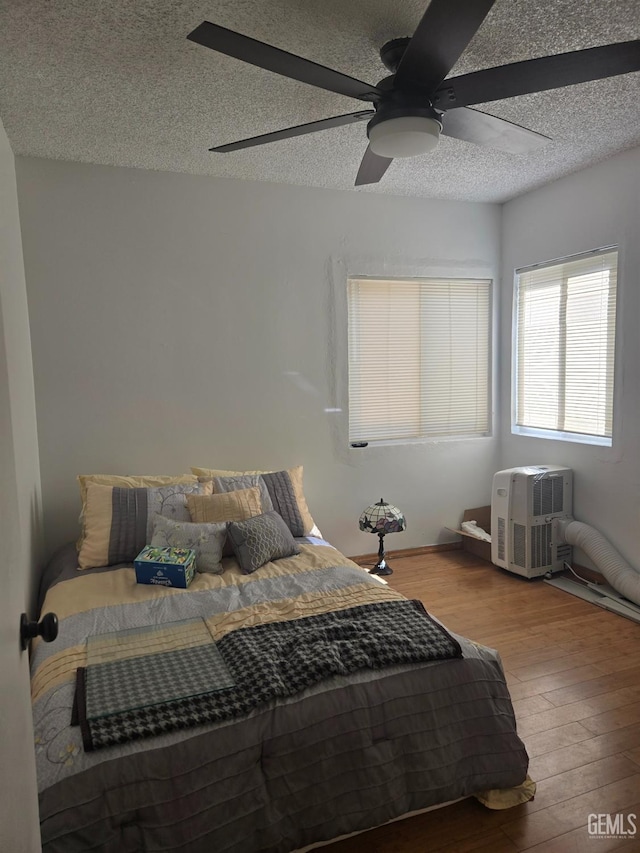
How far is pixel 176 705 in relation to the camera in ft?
5.44

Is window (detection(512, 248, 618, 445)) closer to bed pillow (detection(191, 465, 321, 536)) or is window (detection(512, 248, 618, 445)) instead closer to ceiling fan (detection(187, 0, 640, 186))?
ceiling fan (detection(187, 0, 640, 186))

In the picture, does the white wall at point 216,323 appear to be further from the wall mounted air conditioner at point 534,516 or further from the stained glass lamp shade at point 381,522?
the wall mounted air conditioner at point 534,516

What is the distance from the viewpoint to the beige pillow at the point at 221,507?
2.99m

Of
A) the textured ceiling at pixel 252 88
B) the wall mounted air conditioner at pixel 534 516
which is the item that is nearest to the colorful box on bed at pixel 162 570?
the textured ceiling at pixel 252 88

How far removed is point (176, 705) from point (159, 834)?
12.2 inches

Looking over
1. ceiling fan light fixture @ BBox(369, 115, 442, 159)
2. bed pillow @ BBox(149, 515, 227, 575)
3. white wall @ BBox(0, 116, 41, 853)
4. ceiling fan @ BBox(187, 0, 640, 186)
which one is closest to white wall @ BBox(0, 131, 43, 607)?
bed pillow @ BBox(149, 515, 227, 575)

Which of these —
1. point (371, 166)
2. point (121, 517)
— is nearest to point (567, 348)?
point (371, 166)

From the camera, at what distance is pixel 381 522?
376cm

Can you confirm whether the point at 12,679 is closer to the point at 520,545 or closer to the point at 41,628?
the point at 41,628

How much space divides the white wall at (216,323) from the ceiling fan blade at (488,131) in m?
1.74

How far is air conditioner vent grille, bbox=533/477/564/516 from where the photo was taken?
3701 millimetres

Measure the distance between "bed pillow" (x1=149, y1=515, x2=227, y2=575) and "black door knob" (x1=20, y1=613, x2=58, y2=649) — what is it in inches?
61.9

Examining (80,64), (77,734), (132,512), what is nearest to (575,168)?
(80,64)

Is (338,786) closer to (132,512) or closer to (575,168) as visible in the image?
(132,512)
